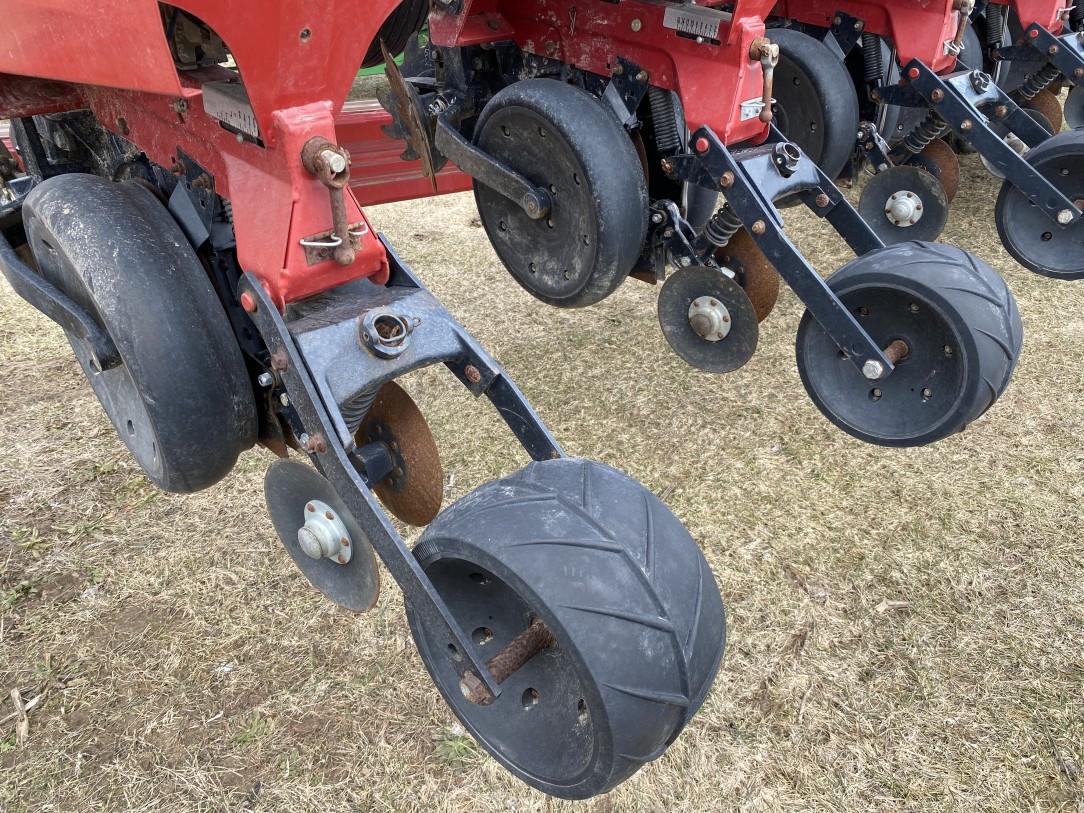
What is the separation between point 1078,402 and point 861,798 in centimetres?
181

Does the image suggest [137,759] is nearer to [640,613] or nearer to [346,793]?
[346,793]

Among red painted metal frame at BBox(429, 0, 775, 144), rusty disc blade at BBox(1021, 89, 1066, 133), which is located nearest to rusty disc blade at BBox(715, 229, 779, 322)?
red painted metal frame at BBox(429, 0, 775, 144)

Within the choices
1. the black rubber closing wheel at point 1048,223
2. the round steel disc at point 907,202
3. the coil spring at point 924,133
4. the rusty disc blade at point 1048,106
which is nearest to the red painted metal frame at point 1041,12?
the rusty disc blade at point 1048,106

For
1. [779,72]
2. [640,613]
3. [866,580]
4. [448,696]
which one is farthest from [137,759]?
[779,72]

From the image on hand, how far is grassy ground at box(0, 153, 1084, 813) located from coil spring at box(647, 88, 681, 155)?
802mm

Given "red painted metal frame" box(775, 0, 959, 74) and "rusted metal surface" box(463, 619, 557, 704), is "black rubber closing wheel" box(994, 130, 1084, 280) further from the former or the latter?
"rusted metal surface" box(463, 619, 557, 704)

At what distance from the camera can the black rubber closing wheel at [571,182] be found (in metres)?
2.13

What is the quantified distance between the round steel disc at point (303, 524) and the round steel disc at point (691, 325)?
4.36 feet

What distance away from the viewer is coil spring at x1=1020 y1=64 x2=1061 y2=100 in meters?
3.85

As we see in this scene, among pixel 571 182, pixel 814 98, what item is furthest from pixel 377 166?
pixel 814 98

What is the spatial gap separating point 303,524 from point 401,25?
1.53m

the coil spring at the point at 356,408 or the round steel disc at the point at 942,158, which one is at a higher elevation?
the coil spring at the point at 356,408

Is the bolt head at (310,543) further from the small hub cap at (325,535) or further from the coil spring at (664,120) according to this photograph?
the coil spring at (664,120)

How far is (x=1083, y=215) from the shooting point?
2727mm
